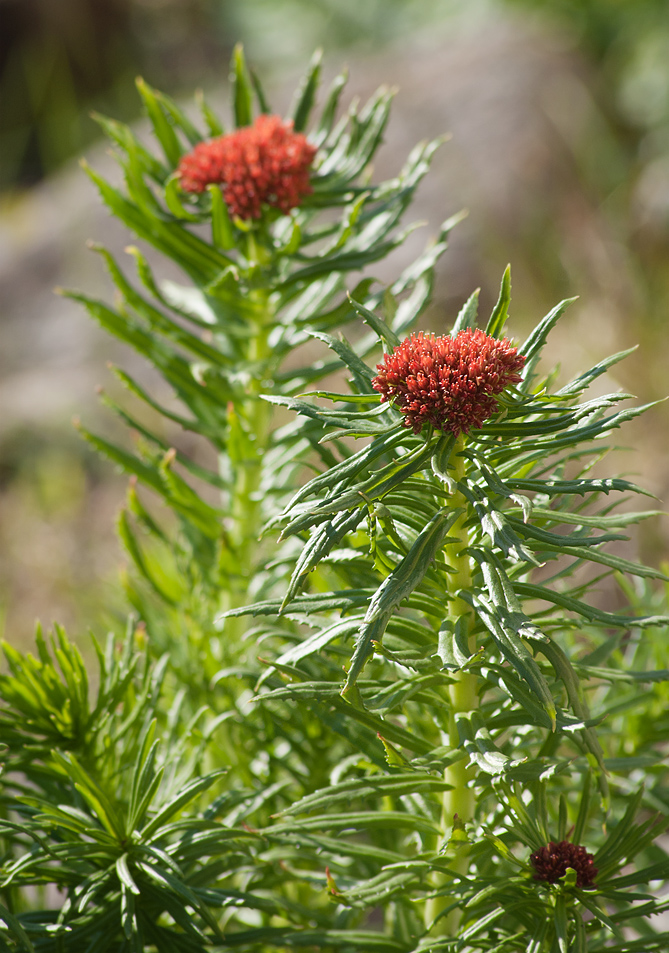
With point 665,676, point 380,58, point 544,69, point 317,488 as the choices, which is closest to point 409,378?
point 317,488

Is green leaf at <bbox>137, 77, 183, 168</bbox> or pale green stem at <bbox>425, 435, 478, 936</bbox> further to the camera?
green leaf at <bbox>137, 77, 183, 168</bbox>

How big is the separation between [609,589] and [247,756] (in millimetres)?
1531

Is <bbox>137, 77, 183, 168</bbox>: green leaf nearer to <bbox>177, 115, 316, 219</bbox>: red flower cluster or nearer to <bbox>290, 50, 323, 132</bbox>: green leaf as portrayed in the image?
<bbox>177, 115, 316, 219</bbox>: red flower cluster

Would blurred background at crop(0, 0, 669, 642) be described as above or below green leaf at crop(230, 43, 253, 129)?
above

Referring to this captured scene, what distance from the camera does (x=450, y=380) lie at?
0.71 meters

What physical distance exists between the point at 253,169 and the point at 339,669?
23.3 inches

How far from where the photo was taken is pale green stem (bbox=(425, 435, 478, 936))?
78 centimetres

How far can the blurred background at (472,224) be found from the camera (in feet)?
10.6

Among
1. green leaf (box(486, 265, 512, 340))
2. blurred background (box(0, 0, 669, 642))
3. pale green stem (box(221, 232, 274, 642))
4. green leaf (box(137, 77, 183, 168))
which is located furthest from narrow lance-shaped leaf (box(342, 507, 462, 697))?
blurred background (box(0, 0, 669, 642))

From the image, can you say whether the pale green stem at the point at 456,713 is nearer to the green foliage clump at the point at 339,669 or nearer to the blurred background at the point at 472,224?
the green foliage clump at the point at 339,669

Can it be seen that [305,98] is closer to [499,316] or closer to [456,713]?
[499,316]

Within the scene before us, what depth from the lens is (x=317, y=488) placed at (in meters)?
0.69

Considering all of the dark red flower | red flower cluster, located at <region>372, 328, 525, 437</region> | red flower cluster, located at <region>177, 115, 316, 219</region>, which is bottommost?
the dark red flower

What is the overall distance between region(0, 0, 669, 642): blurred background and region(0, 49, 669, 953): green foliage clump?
1.17m
